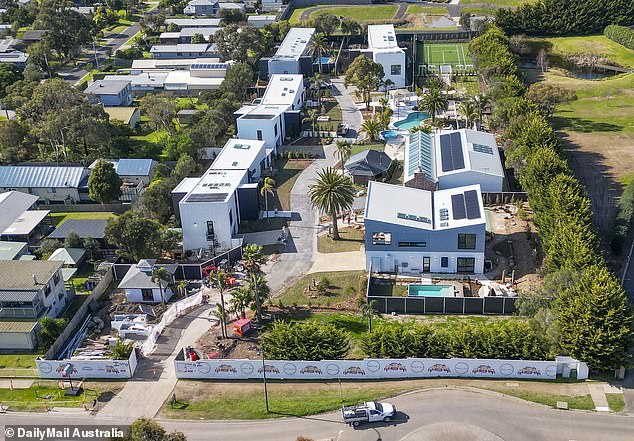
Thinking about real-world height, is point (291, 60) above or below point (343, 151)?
above

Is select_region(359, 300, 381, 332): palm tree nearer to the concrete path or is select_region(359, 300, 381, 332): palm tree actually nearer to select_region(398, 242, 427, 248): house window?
select_region(398, 242, 427, 248): house window

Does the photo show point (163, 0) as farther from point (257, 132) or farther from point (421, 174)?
point (421, 174)

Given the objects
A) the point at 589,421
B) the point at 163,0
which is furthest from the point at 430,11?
the point at 589,421

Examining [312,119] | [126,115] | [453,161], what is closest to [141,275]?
[453,161]

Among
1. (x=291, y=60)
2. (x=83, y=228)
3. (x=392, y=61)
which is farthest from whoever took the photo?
(x=291, y=60)

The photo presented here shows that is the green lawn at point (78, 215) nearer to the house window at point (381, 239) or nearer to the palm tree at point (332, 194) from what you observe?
the palm tree at point (332, 194)

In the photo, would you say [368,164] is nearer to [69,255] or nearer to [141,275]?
[141,275]
